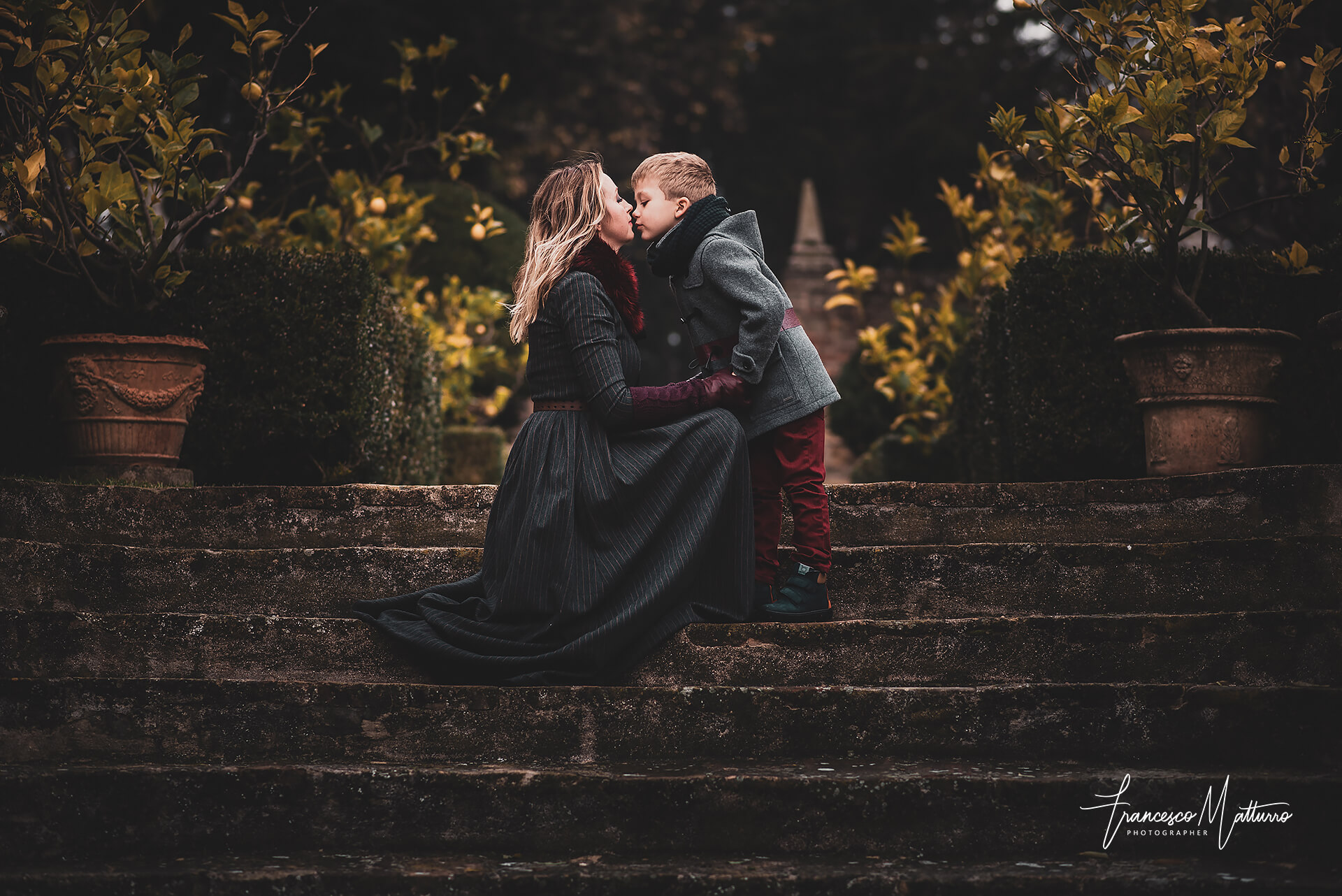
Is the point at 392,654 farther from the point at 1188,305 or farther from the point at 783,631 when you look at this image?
the point at 1188,305

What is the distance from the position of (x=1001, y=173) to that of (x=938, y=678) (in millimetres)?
4374

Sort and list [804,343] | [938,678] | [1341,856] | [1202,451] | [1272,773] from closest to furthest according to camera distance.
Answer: [1341,856], [1272,773], [938,678], [804,343], [1202,451]

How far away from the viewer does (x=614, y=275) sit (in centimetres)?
344

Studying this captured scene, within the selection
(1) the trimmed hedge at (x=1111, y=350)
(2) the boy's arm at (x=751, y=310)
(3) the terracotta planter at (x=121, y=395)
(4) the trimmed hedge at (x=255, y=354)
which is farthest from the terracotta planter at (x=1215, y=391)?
(3) the terracotta planter at (x=121, y=395)

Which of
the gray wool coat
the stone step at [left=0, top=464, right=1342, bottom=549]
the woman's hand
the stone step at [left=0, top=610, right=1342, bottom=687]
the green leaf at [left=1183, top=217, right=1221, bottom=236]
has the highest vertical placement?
the green leaf at [left=1183, top=217, right=1221, bottom=236]

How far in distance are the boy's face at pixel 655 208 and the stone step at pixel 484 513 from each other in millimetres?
1185

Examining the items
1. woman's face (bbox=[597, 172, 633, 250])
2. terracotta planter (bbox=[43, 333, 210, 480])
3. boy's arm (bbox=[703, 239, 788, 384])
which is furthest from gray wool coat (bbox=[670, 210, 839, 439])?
terracotta planter (bbox=[43, 333, 210, 480])

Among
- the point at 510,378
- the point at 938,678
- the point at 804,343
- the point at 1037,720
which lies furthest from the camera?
the point at 510,378

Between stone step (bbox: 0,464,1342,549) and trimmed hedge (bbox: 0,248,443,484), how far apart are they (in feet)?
2.89

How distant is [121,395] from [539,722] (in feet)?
8.50

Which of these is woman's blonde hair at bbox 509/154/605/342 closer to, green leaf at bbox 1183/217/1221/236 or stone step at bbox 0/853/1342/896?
stone step at bbox 0/853/1342/896

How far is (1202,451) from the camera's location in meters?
4.25


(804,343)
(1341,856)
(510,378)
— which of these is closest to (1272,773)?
(1341,856)

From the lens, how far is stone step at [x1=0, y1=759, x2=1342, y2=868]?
2.46 meters
